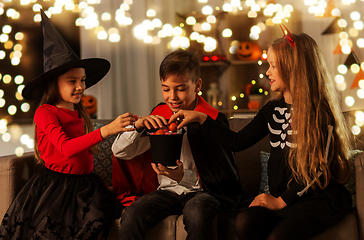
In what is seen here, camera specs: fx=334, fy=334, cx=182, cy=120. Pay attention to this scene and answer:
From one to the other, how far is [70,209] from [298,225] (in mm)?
831

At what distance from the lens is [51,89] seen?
1447 millimetres

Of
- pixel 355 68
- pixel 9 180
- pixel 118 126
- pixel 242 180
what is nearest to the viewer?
pixel 118 126

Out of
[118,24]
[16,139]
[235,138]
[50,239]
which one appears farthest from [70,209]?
[118,24]

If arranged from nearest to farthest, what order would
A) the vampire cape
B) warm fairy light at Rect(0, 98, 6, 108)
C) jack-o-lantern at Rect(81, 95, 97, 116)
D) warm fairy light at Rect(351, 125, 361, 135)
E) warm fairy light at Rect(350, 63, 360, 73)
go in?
1. the vampire cape
2. warm fairy light at Rect(351, 125, 361, 135)
3. warm fairy light at Rect(0, 98, 6, 108)
4. warm fairy light at Rect(350, 63, 360, 73)
5. jack-o-lantern at Rect(81, 95, 97, 116)

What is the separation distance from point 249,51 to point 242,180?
1824 millimetres

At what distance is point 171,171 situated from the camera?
1.31m

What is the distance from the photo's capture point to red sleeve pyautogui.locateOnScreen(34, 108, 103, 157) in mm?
1281

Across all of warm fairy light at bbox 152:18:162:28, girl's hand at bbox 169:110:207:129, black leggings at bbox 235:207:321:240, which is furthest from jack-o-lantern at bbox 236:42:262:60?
black leggings at bbox 235:207:321:240

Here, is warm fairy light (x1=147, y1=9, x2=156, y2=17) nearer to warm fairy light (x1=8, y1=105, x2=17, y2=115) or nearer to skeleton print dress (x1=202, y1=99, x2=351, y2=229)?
warm fairy light (x1=8, y1=105, x2=17, y2=115)

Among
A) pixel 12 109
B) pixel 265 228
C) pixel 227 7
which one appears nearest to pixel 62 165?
pixel 265 228

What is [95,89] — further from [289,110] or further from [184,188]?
[289,110]

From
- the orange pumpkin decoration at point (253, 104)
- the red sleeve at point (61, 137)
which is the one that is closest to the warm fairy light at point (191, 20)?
the orange pumpkin decoration at point (253, 104)

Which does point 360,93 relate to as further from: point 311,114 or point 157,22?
point 311,114

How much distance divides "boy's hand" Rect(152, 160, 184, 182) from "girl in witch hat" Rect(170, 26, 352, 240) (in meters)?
0.19
